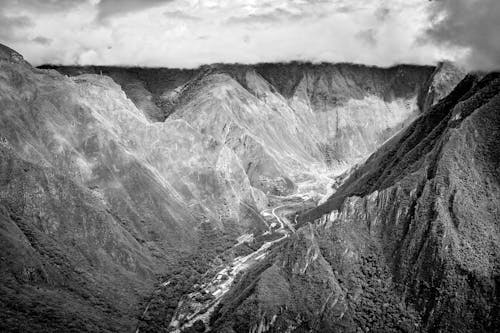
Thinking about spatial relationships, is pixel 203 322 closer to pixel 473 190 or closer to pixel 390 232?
pixel 390 232

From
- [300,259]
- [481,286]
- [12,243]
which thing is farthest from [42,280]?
[481,286]

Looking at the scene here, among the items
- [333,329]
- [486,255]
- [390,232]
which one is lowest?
[333,329]

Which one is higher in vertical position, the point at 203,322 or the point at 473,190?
the point at 473,190

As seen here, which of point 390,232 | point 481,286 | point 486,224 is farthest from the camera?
point 390,232

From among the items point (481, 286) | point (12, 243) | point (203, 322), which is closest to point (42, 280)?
point (12, 243)

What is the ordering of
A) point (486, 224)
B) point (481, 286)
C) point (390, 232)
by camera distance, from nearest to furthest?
1. point (481, 286)
2. point (486, 224)
3. point (390, 232)

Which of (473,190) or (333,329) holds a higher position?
(473,190)

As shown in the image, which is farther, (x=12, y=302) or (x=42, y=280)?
(x=42, y=280)

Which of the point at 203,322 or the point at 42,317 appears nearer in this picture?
the point at 42,317

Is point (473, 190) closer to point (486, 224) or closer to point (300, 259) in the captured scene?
point (486, 224)
